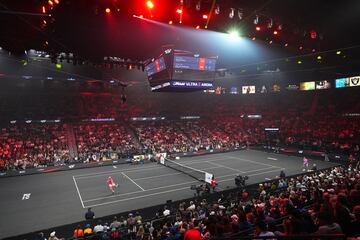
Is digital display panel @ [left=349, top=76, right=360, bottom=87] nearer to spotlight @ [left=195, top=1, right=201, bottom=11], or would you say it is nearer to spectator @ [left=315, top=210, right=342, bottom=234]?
spotlight @ [left=195, top=1, right=201, bottom=11]

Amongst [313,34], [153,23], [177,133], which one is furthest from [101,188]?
[177,133]

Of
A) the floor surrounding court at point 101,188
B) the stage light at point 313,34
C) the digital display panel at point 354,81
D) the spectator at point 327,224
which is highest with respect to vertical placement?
the stage light at point 313,34

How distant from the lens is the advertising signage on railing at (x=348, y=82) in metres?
38.4

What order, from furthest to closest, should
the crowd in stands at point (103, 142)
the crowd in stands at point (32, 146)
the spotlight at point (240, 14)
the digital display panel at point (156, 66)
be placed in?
the crowd in stands at point (103, 142) → the crowd in stands at point (32, 146) → the digital display panel at point (156, 66) → the spotlight at point (240, 14)

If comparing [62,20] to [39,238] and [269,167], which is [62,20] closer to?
[39,238]

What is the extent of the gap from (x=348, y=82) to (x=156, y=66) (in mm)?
38452

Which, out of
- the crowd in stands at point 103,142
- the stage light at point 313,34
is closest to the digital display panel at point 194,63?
the stage light at point 313,34

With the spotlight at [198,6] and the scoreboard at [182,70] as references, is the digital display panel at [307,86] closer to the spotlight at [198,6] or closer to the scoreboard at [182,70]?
the scoreboard at [182,70]

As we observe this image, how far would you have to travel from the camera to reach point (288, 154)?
33.6 m

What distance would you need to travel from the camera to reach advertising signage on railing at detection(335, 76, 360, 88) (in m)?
38.4

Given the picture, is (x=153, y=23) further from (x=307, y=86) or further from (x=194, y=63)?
(x=307, y=86)

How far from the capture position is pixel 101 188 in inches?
796

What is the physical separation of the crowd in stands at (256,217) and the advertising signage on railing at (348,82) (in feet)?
91.2

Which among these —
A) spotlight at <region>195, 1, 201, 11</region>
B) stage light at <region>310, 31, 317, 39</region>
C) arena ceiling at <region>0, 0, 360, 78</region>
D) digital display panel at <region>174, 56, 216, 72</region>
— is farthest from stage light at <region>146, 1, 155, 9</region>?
stage light at <region>310, 31, 317, 39</region>
